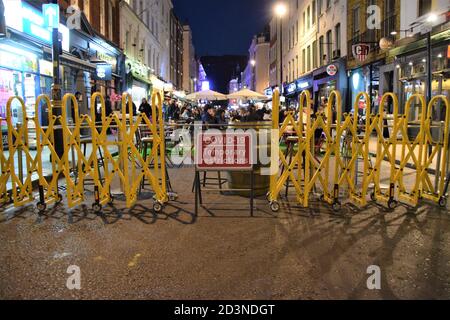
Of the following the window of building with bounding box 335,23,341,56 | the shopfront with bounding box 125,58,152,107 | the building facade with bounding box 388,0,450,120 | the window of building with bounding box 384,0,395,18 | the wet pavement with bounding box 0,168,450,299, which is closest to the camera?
the wet pavement with bounding box 0,168,450,299

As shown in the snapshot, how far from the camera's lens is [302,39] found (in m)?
37.4

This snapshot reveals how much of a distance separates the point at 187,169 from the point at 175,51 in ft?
166

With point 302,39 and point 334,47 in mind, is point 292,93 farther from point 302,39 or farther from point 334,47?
point 334,47

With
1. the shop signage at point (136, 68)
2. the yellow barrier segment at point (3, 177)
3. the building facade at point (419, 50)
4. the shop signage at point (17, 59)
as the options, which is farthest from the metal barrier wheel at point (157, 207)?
the shop signage at point (136, 68)

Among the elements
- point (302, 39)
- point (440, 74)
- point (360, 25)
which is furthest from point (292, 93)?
point (440, 74)

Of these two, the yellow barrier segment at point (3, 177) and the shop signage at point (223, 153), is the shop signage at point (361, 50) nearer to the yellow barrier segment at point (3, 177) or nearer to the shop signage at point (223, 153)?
the shop signage at point (223, 153)

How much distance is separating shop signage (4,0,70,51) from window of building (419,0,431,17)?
13.4 m

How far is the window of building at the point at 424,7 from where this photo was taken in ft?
55.1

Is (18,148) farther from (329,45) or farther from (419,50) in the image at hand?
(329,45)

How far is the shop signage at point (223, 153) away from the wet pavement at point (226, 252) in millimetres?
746

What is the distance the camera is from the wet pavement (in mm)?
3834

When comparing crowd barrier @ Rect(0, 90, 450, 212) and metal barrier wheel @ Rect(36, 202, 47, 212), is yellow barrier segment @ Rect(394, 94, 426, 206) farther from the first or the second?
metal barrier wheel @ Rect(36, 202, 47, 212)

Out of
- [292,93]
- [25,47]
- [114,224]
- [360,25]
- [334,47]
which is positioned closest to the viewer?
[114,224]

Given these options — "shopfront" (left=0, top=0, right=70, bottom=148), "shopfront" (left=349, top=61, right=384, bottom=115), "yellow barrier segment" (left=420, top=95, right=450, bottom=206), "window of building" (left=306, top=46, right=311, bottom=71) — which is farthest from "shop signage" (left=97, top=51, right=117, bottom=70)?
"yellow barrier segment" (left=420, top=95, right=450, bottom=206)
